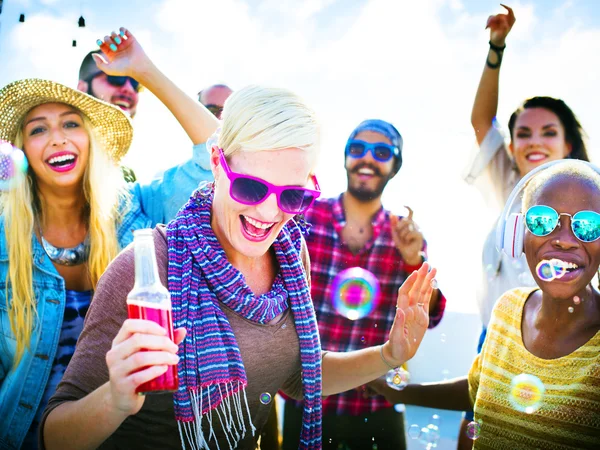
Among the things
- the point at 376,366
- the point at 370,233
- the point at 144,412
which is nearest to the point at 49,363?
the point at 144,412

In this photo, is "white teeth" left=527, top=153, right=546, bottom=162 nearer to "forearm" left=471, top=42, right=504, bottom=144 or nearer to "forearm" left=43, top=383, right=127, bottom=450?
"forearm" left=471, top=42, right=504, bottom=144

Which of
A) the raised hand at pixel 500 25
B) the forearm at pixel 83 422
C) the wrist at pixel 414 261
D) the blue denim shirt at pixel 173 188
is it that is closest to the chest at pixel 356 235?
the wrist at pixel 414 261

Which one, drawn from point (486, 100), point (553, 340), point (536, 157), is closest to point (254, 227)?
point (553, 340)

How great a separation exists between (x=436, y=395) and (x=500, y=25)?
9.41 feet

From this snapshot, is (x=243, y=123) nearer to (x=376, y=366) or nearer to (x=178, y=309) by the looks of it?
(x=178, y=309)

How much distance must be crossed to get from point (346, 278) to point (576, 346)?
183cm

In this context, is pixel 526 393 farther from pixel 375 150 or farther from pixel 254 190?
pixel 375 150

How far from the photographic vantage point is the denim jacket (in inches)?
106

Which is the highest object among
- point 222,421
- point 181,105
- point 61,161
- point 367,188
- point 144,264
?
point 181,105

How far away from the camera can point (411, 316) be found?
236 centimetres

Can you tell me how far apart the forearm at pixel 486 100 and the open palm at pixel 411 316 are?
2214 millimetres

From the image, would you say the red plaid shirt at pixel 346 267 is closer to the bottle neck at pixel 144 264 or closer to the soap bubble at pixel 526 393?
the soap bubble at pixel 526 393

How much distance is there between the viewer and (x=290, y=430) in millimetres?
3725

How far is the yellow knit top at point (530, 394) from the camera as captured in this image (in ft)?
6.48
